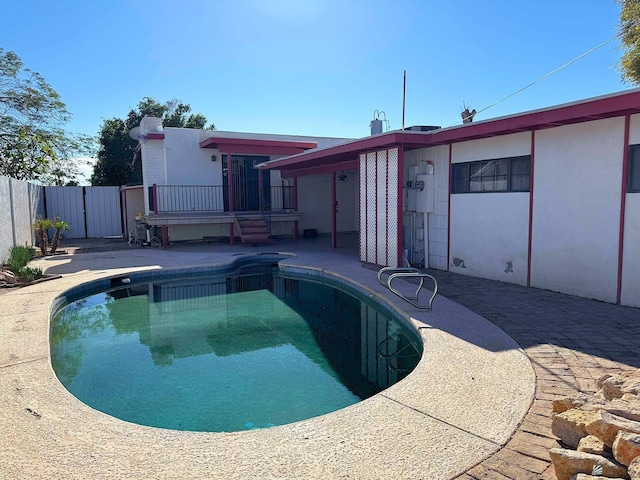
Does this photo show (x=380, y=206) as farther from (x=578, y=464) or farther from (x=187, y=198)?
(x=187, y=198)

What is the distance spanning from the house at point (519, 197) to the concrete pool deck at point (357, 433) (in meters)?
2.82

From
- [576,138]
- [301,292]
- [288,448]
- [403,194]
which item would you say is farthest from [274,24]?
[288,448]

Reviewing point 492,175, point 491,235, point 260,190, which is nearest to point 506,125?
point 492,175

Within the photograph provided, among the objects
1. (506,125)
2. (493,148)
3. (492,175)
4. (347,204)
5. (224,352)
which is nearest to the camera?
(224,352)

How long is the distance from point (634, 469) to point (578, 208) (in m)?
5.47

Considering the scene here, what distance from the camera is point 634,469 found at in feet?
6.76

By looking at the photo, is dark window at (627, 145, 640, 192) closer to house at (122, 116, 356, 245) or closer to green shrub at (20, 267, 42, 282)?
house at (122, 116, 356, 245)

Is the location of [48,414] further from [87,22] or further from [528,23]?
[528,23]

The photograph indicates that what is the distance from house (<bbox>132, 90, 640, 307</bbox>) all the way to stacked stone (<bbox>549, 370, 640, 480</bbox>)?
3924mm

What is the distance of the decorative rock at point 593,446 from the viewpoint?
236 centimetres

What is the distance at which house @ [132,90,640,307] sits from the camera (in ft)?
20.1

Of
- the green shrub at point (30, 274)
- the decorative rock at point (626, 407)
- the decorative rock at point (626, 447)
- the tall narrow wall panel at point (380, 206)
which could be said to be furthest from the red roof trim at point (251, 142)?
the decorative rock at point (626, 447)

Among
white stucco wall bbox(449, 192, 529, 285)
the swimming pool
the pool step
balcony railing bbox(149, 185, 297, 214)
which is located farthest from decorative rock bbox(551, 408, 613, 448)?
balcony railing bbox(149, 185, 297, 214)

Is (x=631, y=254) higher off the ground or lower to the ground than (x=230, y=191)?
lower
